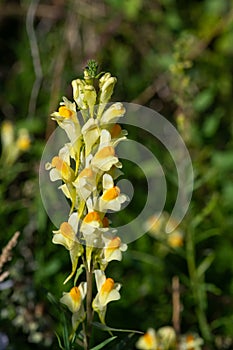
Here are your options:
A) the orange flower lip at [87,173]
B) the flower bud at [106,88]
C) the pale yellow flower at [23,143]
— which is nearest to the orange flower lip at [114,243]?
the orange flower lip at [87,173]

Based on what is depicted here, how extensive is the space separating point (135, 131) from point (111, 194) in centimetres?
148

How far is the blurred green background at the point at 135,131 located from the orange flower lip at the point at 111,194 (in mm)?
219

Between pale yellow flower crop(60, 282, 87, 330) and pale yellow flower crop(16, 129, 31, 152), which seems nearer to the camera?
pale yellow flower crop(60, 282, 87, 330)

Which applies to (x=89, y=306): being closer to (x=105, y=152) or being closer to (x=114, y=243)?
(x=114, y=243)

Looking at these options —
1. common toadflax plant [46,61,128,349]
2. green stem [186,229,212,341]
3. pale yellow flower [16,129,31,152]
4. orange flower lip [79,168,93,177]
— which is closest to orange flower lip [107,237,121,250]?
common toadflax plant [46,61,128,349]

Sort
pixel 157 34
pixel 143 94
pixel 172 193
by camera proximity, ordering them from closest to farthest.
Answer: pixel 172 193, pixel 143 94, pixel 157 34

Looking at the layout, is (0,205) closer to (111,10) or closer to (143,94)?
(143,94)

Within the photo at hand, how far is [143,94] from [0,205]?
3.18ft

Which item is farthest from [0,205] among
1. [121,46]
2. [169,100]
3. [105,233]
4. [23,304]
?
[121,46]

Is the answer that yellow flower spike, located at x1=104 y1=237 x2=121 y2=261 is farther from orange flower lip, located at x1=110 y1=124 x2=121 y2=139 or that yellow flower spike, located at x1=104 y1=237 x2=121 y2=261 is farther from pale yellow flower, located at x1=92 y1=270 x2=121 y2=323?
orange flower lip, located at x1=110 y1=124 x2=121 y2=139

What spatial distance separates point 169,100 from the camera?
265 centimetres

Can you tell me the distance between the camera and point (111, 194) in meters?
0.97

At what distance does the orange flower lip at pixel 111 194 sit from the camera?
966mm

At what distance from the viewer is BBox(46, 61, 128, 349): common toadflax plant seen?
38.2 inches
